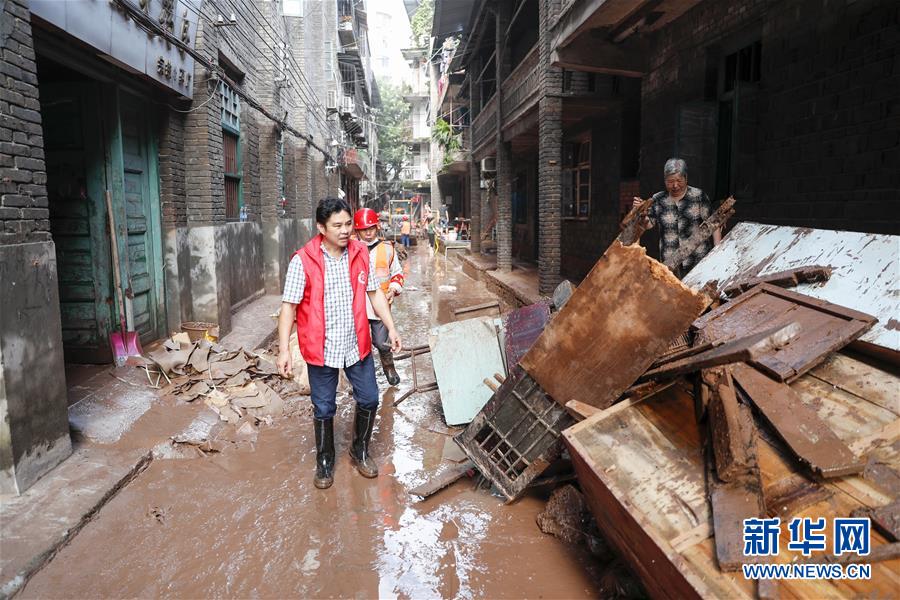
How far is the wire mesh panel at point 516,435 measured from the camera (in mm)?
3170

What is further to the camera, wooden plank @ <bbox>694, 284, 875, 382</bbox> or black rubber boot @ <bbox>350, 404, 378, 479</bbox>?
black rubber boot @ <bbox>350, 404, 378, 479</bbox>

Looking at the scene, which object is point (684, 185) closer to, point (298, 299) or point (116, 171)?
point (298, 299)

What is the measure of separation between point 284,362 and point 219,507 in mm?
1017

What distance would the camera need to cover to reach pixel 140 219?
6473mm

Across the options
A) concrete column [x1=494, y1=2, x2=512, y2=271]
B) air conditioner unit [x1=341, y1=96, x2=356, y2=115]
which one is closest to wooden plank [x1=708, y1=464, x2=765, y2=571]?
concrete column [x1=494, y1=2, x2=512, y2=271]

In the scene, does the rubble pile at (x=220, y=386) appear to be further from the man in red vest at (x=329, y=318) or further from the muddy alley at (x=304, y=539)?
the man in red vest at (x=329, y=318)

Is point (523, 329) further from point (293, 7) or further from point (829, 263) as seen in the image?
point (293, 7)

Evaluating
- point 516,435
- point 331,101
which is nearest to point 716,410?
point 516,435

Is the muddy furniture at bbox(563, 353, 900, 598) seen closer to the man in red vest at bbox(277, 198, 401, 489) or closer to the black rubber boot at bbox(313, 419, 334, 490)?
the man in red vest at bbox(277, 198, 401, 489)

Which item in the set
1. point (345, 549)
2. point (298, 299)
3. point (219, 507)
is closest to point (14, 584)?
point (219, 507)

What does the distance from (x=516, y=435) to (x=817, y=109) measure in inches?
162

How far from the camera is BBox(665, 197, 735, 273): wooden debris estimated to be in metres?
4.39

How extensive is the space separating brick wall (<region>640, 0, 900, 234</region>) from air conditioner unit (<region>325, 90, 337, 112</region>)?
51.9 ft

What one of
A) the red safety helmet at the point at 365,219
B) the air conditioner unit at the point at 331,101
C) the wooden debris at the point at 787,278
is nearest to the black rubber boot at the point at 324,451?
the red safety helmet at the point at 365,219
